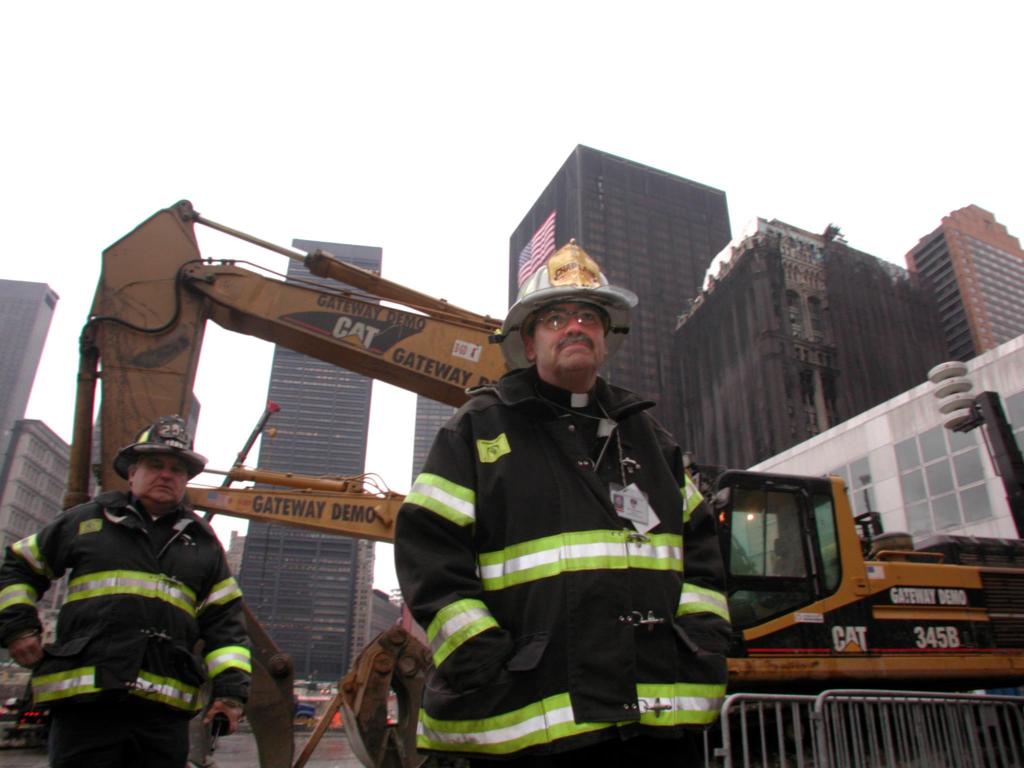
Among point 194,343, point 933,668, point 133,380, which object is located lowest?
point 933,668

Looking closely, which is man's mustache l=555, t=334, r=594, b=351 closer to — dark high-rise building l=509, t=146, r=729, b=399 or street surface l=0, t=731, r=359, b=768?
street surface l=0, t=731, r=359, b=768

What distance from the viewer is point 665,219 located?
95.9 metres

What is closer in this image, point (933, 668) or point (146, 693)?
point (146, 693)

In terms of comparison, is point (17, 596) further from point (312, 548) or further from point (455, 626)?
point (312, 548)

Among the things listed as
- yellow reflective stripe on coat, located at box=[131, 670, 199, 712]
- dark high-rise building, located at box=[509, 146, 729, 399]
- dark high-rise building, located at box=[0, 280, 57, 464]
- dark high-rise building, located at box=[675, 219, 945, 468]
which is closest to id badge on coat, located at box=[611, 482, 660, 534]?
yellow reflective stripe on coat, located at box=[131, 670, 199, 712]

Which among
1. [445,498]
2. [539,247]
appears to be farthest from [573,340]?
[539,247]

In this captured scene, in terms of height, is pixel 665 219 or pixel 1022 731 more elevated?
pixel 665 219

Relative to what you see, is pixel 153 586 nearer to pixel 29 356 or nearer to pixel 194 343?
pixel 194 343

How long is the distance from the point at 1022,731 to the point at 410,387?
19.4 feet

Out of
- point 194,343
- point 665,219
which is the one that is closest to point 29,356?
point 665,219

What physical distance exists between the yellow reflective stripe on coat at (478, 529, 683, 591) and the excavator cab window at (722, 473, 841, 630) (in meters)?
4.60

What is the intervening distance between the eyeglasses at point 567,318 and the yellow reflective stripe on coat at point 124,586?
1943 mm

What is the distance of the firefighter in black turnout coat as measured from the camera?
2.61 m

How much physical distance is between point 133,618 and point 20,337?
173281 mm
